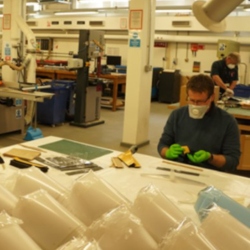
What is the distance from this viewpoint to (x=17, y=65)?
219 inches

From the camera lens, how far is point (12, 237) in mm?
846

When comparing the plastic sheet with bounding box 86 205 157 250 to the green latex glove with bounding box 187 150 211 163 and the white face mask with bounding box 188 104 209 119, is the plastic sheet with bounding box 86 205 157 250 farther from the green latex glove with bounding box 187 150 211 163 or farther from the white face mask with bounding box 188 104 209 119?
the white face mask with bounding box 188 104 209 119

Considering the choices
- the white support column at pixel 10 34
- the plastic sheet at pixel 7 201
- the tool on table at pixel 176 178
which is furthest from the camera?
the white support column at pixel 10 34

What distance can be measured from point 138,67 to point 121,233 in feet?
13.5

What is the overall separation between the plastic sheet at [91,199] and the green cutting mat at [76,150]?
106 centimetres

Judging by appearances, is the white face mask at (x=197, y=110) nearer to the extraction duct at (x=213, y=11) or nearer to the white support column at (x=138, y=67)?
the extraction duct at (x=213, y=11)

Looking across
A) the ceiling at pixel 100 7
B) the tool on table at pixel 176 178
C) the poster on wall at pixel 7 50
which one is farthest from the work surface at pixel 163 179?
the ceiling at pixel 100 7

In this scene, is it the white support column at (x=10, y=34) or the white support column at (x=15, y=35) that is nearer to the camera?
the white support column at (x=15, y=35)

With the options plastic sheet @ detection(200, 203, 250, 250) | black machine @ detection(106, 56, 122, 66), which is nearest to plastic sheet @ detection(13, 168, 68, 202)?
plastic sheet @ detection(200, 203, 250, 250)

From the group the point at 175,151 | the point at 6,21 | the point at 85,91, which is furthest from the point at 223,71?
the point at 175,151

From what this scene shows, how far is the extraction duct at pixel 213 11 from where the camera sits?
55.7 inches

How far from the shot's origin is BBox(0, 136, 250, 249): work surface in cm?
172

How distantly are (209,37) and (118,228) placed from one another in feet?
27.8

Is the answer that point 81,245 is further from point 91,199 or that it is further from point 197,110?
point 197,110
